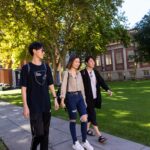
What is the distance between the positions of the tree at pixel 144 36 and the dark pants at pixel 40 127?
1703 inches

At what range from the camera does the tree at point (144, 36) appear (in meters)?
47.5

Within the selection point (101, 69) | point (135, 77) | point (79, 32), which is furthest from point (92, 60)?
point (101, 69)

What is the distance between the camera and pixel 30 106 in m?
5.61

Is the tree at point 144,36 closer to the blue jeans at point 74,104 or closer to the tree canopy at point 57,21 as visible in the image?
the tree canopy at point 57,21

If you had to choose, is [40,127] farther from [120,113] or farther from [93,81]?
[120,113]

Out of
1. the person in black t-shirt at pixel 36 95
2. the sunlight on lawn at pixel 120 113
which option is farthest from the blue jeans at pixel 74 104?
the sunlight on lawn at pixel 120 113

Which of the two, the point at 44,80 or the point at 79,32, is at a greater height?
the point at 79,32

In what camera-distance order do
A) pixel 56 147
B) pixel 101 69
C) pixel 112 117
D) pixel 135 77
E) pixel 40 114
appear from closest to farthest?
1. pixel 40 114
2. pixel 56 147
3. pixel 112 117
4. pixel 135 77
5. pixel 101 69

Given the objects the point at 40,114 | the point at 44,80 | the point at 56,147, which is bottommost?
the point at 56,147

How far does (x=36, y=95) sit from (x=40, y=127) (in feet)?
1.75

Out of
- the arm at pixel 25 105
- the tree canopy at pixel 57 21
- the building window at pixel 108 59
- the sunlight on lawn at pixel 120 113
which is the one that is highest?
the tree canopy at pixel 57 21

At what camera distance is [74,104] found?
6703 mm

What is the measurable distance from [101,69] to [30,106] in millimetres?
65966

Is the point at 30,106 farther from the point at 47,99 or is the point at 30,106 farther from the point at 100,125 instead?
the point at 100,125
